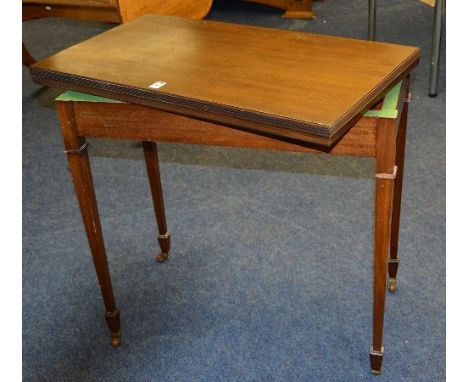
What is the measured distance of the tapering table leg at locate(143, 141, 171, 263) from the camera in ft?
6.14

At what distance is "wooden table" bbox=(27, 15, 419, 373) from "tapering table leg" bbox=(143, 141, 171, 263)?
36cm

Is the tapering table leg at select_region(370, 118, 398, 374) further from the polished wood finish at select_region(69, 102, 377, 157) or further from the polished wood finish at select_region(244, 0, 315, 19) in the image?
the polished wood finish at select_region(244, 0, 315, 19)

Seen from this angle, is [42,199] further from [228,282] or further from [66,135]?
[66,135]

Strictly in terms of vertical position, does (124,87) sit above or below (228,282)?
above

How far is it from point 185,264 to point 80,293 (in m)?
0.32

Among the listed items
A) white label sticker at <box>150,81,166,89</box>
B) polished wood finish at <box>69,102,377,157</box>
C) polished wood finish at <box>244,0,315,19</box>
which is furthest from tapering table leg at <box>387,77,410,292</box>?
polished wood finish at <box>244,0,315,19</box>

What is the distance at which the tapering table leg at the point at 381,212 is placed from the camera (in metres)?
1.23

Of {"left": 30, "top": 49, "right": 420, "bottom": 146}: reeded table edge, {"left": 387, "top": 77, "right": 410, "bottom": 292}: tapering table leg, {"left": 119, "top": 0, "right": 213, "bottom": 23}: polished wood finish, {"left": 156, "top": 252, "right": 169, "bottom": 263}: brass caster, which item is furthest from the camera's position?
{"left": 119, "top": 0, "right": 213, "bottom": 23}: polished wood finish

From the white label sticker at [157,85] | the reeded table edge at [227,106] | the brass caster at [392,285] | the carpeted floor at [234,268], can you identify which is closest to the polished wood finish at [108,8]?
the carpeted floor at [234,268]

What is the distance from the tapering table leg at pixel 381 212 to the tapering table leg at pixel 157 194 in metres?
0.74

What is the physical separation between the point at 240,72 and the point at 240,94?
0.11 metres

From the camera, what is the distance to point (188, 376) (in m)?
1.61

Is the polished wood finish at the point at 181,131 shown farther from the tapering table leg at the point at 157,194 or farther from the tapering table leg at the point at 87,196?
the tapering table leg at the point at 157,194

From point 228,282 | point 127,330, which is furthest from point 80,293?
point 228,282
